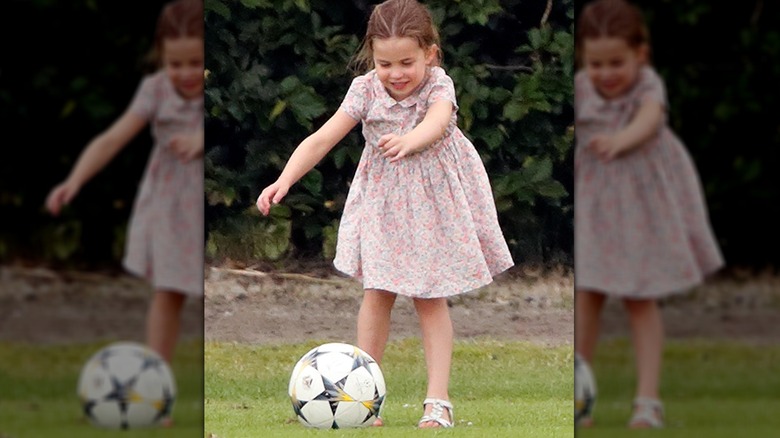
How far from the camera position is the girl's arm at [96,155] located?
2102 mm

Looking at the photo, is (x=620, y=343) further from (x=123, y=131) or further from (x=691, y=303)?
(x=123, y=131)

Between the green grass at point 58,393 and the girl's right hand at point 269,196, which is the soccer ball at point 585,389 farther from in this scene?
the girl's right hand at point 269,196

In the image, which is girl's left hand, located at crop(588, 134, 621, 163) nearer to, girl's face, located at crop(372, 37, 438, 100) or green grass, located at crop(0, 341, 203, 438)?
green grass, located at crop(0, 341, 203, 438)

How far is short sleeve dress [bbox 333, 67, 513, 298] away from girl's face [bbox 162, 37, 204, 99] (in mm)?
3238

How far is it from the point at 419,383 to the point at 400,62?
1470mm

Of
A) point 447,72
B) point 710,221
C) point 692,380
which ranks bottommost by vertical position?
point 692,380

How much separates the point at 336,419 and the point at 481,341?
1.46 meters

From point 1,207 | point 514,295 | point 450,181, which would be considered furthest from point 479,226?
point 1,207

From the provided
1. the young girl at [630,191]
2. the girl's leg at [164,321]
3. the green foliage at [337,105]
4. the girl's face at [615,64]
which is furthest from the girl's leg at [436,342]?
the girl's face at [615,64]

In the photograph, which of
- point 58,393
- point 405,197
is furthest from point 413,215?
point 58,393

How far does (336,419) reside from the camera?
15.8 feet

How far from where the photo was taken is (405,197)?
5.29 metres

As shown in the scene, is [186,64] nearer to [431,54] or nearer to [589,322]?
[589,322]

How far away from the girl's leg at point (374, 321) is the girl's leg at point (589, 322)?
349 centimetres
